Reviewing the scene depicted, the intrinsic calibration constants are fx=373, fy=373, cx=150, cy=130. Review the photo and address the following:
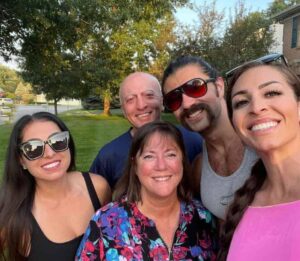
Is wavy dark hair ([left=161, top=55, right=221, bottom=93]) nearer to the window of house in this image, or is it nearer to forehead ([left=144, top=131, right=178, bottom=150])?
forehead ([left=144, top=131, right=178, bottom=150])

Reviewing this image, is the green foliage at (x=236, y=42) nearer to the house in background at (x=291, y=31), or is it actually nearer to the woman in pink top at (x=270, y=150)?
the house in background at (x=291, y=31)

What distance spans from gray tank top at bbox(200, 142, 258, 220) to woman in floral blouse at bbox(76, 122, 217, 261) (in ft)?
0.25

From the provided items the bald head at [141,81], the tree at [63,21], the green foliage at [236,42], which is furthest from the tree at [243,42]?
the bald head at [141,81]

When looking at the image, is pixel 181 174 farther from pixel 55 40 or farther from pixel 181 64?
pixel 55 40

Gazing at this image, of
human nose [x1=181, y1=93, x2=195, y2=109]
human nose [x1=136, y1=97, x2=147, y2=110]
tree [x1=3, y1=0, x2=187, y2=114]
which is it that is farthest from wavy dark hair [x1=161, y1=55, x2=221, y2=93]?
tree [x1=3, y1=0, x2=187, y2=114]

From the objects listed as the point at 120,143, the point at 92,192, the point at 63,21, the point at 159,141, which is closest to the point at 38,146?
the point at 92,192

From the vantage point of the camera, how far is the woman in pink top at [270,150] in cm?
181

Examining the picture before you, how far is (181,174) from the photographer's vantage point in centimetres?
264

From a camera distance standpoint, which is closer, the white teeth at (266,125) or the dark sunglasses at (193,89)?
the white teeth at (266,125)

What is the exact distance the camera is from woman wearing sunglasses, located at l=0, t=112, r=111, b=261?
2643 millimetres

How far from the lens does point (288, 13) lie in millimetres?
22422

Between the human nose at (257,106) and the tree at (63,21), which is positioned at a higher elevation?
the tree at (63,21)

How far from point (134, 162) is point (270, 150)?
104 cm

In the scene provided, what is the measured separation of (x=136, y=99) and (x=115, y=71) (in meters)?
20.6
